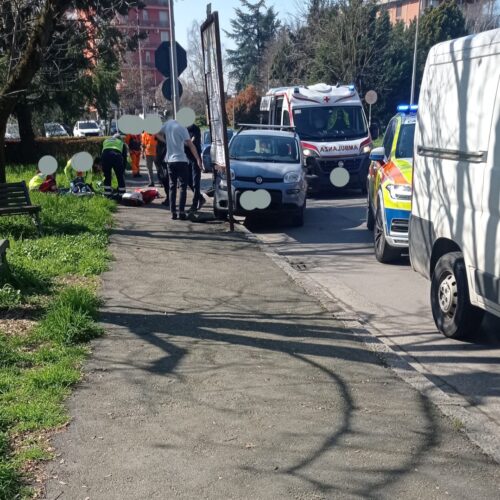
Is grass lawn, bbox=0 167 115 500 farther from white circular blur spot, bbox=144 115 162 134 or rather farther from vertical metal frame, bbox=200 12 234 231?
white circular blur spot, bbox=144 115 162 134

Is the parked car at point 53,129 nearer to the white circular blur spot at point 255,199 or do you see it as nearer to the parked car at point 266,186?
the parked car at point 266,186

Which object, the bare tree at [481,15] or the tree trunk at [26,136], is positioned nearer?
the tree trunk at [26,136]

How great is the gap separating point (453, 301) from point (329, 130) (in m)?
13.6

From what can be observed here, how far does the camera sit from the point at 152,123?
14.4 m

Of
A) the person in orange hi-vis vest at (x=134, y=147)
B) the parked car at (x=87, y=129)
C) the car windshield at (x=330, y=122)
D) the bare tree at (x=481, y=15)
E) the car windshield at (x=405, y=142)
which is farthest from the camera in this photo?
the bare tree at (x=481, y=15)

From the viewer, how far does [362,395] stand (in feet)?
15.8

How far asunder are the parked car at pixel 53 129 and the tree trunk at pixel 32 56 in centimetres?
3071

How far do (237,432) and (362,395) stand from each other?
107 cm

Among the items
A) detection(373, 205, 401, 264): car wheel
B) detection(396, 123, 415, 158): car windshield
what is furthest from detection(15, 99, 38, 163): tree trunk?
detection(373, 205, 401, 264): car wheel

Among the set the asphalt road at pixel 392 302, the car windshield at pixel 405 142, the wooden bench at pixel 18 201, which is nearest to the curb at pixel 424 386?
the asphalt road at pixel 392 302

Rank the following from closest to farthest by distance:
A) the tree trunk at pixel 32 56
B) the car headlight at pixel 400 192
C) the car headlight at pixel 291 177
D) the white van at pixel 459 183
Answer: the white van at pixel 459 183 < the car headlight at pixel 400 192 < the tree trunk at pixel 32 56 < the car headlight at pixel 291 177

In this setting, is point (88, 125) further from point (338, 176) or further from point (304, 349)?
point (304, 349)

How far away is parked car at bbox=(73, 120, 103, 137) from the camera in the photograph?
47.7 metres

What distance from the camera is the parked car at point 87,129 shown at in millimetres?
47719
